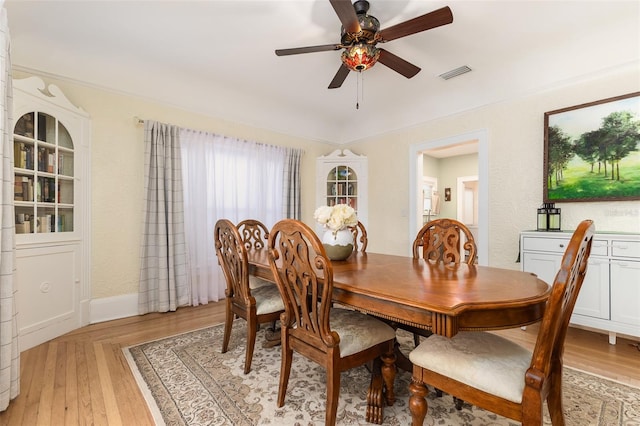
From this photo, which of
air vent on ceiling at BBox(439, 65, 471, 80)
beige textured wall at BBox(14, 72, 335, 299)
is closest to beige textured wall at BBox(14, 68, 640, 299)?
beige textured wall at BBox(14, 72, 335, 299)

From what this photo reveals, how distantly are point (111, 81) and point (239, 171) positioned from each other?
1.65m

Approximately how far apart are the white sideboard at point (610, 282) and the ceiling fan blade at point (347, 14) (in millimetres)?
2405

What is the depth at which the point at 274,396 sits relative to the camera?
69.1 inches

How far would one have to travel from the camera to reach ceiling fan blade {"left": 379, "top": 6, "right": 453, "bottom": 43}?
71.4 inches

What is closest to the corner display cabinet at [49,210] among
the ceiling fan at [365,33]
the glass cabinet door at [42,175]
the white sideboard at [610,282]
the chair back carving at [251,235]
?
the glass cabinet door at [42,175]

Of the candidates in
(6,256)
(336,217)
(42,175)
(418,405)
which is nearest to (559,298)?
(418,405)

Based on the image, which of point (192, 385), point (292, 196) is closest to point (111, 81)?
point (292, 196)

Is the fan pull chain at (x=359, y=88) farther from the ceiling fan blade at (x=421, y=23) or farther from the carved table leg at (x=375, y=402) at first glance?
the carved table leg at (x=375, y=402)

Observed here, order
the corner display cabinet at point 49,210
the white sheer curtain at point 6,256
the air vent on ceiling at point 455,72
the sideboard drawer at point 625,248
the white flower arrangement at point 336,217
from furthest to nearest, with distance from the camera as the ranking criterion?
the air vent on ceiling at point 455,72, the corner display cabinet at point 49,210, the sideboard drawer at point 625,248, the white flower arrangement at point 336,217, the white sheer curtain at point 6,256

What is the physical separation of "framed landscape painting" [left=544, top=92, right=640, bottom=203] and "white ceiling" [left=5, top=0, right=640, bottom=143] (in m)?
0.36

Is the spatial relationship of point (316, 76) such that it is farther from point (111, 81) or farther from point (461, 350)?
point (461, 350)

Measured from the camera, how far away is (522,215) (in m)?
3.18

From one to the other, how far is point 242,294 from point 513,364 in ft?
5.35

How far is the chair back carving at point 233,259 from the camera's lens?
203 cm
